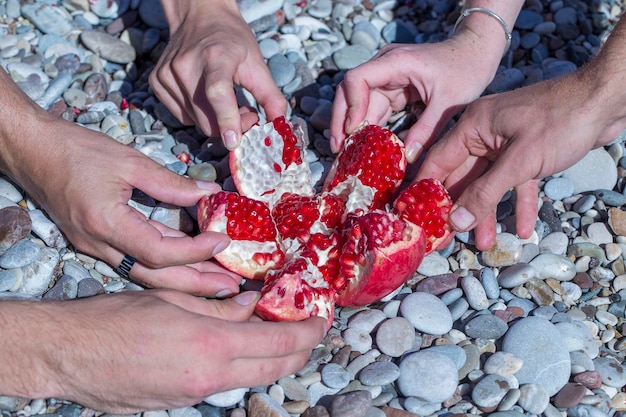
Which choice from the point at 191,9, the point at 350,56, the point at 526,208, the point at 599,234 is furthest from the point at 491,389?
the point at 350,56

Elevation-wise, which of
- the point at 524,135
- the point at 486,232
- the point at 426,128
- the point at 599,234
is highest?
the point at 524,135

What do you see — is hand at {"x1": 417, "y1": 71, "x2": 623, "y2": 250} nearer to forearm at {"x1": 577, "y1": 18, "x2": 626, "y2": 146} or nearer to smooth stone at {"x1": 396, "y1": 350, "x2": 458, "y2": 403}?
forearm at {"x1": 577, "y1": 18, "x2": 626, "y2": 146}

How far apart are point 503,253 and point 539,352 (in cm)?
64

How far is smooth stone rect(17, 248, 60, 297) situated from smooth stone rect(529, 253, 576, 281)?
2238 millimetres

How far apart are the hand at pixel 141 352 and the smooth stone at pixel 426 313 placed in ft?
2.12

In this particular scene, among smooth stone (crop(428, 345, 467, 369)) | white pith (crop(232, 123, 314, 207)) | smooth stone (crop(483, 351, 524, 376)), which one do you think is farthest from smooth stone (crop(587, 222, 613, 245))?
white pith (crop(232, 123, 314, 207))

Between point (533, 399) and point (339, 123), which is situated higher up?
point (339, 123)

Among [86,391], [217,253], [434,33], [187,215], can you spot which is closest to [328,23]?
[434,33]

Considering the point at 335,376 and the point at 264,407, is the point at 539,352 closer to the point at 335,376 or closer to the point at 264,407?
the point at 335,376

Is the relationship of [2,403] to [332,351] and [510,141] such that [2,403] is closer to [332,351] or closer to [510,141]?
[332,351]

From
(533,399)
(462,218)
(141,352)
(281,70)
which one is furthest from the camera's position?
(281,70)

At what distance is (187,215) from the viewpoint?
3.64 metres

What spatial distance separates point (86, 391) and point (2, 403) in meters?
0.40

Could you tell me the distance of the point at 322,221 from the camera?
11.1ft
